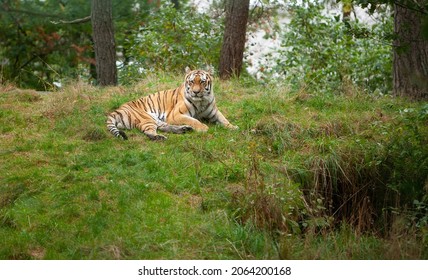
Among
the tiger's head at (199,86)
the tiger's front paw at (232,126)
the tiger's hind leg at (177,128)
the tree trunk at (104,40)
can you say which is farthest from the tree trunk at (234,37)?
the tiger's hind leg at (177,128)

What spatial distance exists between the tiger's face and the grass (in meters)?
0.54

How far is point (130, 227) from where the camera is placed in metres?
6.13

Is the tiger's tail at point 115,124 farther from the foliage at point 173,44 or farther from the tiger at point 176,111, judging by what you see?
the foliage at point 173,44

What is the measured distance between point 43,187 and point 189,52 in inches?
293

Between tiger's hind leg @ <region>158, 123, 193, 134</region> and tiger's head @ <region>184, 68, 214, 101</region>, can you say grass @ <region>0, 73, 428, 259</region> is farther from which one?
tiger's head @ <region>184, 68, 214, 101</region>

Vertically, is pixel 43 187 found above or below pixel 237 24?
below

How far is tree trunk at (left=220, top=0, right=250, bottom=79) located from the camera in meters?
12.2

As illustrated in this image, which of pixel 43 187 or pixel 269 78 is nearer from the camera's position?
pixel 43 187

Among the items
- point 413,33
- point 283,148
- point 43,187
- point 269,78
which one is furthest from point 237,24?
point 43,187

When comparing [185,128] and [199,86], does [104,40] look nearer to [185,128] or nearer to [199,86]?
[199,86]

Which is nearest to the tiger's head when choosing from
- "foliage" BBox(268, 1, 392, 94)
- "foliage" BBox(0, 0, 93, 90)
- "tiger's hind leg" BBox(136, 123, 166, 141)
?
"tiger's hind leg" BBox(136, 123, 166, 141)

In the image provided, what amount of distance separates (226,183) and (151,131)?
2090 millimetres
